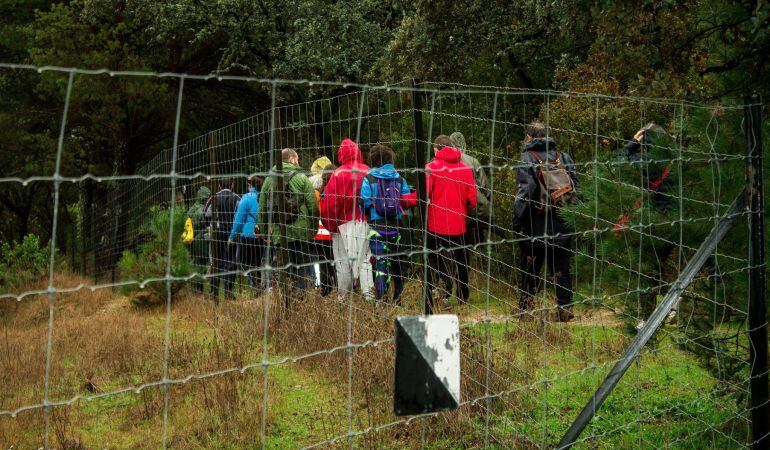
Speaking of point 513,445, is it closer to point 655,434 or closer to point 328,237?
point 655,434

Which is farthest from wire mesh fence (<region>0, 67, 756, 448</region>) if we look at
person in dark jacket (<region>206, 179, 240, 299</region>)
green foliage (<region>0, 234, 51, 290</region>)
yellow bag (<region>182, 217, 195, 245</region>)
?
green foliage (<region>0, 234, 51, 290</region>)

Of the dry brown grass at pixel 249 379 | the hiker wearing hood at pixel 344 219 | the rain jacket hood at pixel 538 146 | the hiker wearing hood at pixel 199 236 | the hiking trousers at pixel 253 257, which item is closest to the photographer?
the dry brown grass at pixel 249 379

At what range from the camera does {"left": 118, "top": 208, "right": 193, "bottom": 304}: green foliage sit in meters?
10.8

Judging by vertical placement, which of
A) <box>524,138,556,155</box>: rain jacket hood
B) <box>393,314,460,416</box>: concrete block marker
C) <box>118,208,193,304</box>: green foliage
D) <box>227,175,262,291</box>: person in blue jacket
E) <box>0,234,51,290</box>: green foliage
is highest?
<box>524,138,556,155</box>: rain jacket hood

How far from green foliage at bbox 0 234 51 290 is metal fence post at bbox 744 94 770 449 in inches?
589

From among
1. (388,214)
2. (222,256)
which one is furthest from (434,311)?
(222,256)

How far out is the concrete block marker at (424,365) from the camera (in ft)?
9.52

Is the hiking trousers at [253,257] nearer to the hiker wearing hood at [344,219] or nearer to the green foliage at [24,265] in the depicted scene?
the hiker wearing hood at [344,219]

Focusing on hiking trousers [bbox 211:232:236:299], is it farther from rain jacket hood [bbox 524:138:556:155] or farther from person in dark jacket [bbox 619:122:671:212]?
person in dark jacket [bbox 619:122:671:212]

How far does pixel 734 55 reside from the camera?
4.95 meters

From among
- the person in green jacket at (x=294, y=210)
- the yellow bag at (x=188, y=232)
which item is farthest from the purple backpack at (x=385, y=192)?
the yellow bag at (x=188, y=232)

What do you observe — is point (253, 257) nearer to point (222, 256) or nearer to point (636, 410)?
point (222, 256)

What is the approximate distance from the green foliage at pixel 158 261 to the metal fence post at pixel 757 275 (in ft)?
24.1

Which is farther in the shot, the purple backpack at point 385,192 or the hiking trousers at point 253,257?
the hiking trousers at point 253,257
